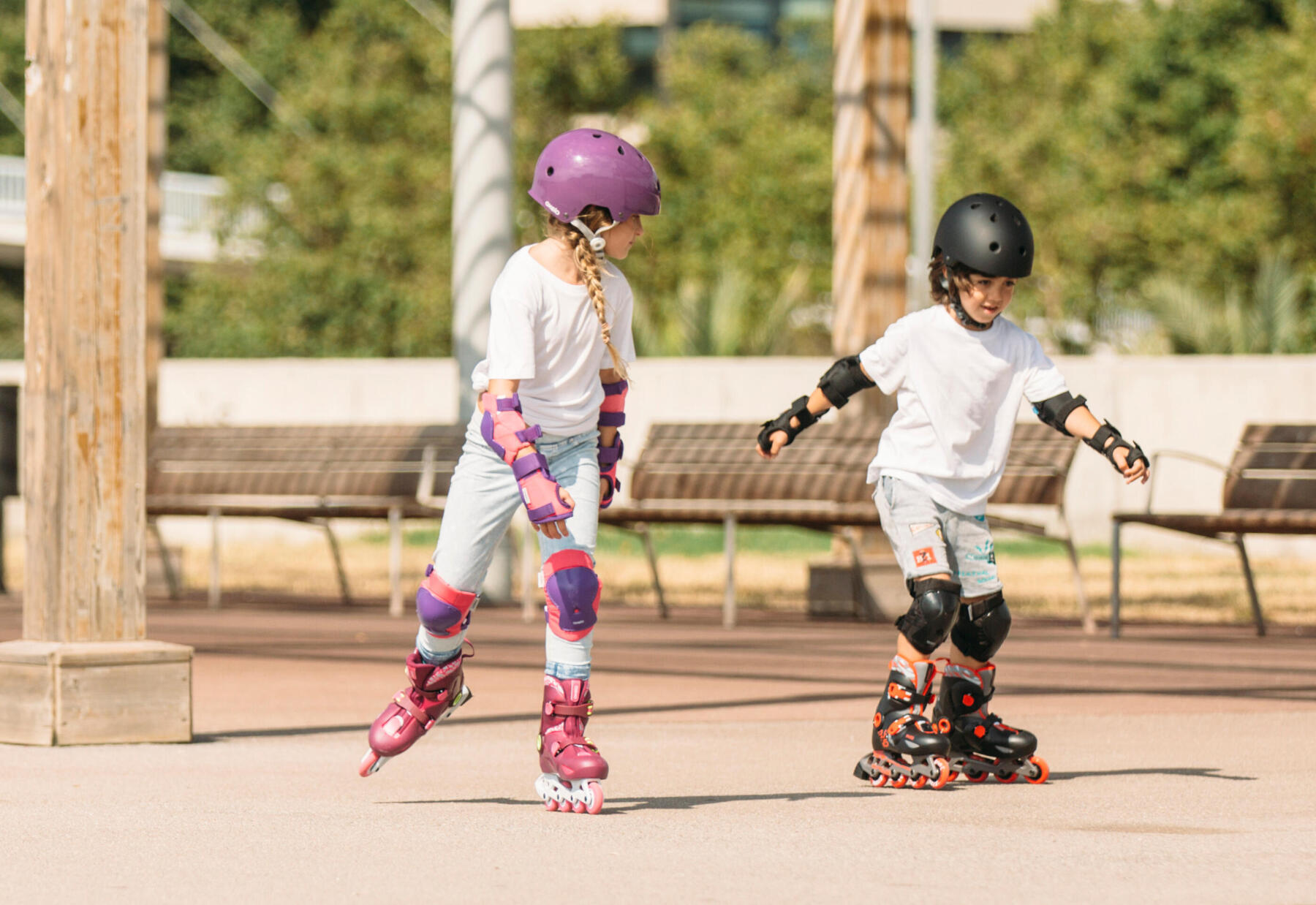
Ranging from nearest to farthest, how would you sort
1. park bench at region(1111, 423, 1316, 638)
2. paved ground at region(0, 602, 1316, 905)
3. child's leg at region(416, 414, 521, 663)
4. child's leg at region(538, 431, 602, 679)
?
paved ground at region(0, 602, 1316, 905) < child's leg at region(538, 431, 602, 679) < child's leg at region(416, 414, 521, 663) < park bench at region(1111, 423, 1316, 638)

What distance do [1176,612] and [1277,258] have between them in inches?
356

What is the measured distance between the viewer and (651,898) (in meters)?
4.37

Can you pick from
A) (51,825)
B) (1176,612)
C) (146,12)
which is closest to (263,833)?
(51,825)

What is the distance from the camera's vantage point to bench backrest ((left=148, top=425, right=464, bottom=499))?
13.0 meters

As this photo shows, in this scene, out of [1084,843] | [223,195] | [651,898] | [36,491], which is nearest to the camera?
[651,898]

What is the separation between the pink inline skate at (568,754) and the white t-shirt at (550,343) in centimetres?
64

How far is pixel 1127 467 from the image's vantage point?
6.02 meters

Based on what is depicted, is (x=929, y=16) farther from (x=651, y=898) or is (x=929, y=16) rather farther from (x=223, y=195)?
(x=651, y=898)

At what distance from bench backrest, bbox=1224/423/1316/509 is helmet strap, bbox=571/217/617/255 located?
570 cm

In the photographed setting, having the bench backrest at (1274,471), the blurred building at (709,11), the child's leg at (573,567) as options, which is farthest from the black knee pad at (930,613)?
the blurred building at (709,11)

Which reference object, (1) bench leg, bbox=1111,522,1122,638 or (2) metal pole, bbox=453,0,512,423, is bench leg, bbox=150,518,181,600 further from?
(1) bench leg, bbox=1111,522,1122,638

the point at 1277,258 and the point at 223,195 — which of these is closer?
the point at 1277,258

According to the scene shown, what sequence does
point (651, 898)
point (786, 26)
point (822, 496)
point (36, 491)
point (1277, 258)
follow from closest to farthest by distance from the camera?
1. point (651, 898)
2. point (36, 491)
3. point (822, 496)
4. point (1277, 258)
5. point (786, 26)

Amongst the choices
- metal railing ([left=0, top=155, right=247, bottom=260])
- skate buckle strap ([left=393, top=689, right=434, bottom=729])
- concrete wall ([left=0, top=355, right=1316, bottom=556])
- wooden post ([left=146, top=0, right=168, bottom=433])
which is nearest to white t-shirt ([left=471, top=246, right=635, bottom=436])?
skate buckle strap ([left=393, top=689, right=434, bottom=729])
